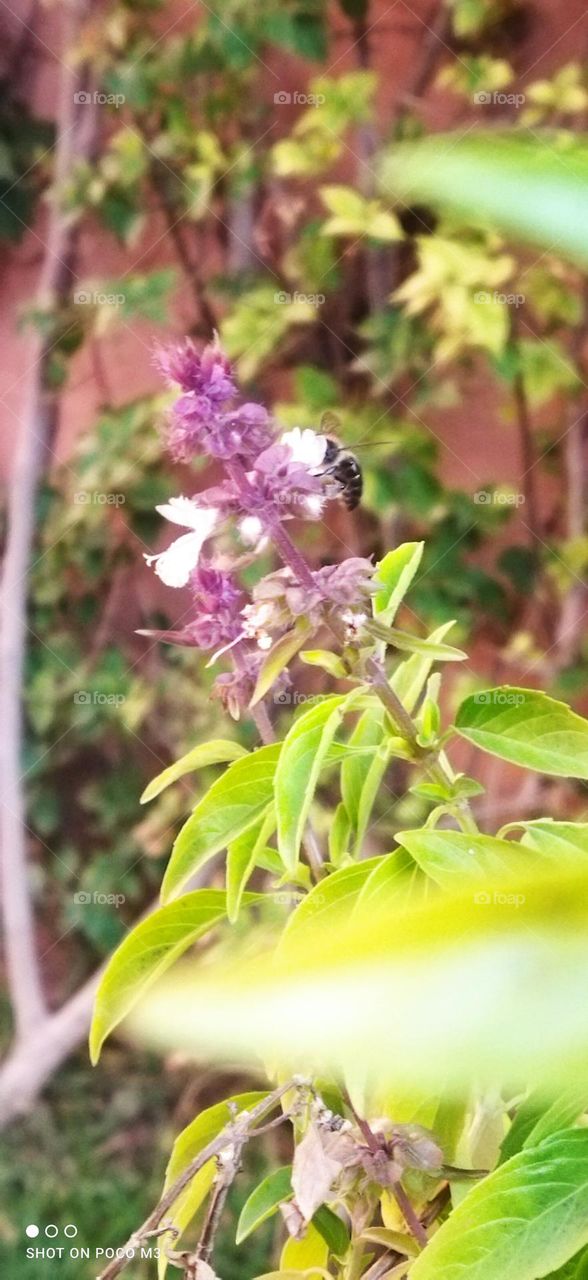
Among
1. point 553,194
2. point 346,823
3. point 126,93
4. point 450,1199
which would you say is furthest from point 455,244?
point 553,194

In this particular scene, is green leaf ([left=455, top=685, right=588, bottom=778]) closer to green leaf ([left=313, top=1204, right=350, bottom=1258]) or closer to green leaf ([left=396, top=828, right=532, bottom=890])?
green leaf ([left=396, top=828, right=532, bottom=890])

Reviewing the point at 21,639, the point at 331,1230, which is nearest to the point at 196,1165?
the point at 331,1230

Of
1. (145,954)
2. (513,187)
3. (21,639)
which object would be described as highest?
(21,639)

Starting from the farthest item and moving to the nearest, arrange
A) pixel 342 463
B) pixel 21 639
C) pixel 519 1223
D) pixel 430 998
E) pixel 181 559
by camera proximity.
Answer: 1. pixel 21 639
2. pixel 342 463
3. pixel 181 559
4. pixel 519 1223
5. pixel 430 998

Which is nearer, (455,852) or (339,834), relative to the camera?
(455,852)

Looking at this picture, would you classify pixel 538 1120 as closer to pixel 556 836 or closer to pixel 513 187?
pixel 556 836
